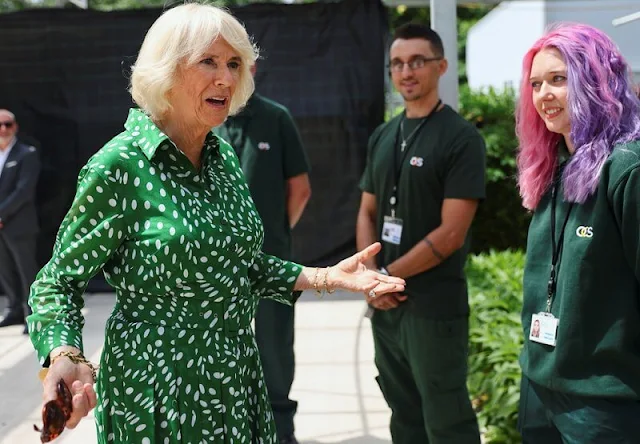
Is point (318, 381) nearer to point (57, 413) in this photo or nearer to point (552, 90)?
point (552, 90)

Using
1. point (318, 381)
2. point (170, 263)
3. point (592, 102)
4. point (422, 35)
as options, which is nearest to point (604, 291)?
point (592, 102)

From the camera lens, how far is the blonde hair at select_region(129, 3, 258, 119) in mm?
2000

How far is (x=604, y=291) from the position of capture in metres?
2.07

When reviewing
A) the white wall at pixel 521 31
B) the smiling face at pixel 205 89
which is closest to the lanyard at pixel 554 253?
the smiling face at pixel 205 89

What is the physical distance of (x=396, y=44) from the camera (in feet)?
11.2

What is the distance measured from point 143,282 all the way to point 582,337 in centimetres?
109

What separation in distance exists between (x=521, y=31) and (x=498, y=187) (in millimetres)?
10666

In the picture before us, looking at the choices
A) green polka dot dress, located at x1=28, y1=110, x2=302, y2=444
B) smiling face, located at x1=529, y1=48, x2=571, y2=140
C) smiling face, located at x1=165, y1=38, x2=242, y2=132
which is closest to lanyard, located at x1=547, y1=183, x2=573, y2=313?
smiling face, located at x1=529, y1=48, x2=571, y2=140

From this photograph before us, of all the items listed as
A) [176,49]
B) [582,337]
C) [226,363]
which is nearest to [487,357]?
[582,337]

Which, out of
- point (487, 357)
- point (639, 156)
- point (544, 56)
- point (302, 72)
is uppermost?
point (302, 72)

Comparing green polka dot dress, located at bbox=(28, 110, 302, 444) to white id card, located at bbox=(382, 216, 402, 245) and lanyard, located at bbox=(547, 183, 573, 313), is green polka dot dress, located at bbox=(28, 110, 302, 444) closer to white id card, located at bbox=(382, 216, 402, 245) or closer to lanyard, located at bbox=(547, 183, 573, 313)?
lanyard, located at bbox=(547, 183, 573, 313)

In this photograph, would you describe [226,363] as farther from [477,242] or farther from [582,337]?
[477,242]

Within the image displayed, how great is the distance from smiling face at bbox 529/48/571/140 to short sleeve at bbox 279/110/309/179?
1.97m

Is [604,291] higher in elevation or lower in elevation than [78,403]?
higher
